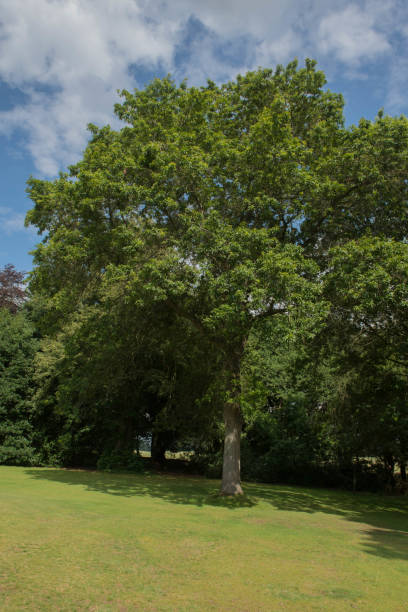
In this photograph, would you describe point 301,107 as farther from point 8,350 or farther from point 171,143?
point 8,350

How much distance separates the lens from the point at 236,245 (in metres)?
12.9

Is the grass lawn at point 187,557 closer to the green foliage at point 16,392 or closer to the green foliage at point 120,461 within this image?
the green foliage at point 16,392

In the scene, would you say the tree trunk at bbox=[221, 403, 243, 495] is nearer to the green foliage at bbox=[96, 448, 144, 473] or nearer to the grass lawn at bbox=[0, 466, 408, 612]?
the grass lawn at bbox=[0, 466, 408, 612]

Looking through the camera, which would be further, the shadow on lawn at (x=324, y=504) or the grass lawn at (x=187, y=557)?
the shadow on lawn at (x=324, y=504)

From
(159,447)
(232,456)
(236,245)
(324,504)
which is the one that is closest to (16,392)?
(159,447)

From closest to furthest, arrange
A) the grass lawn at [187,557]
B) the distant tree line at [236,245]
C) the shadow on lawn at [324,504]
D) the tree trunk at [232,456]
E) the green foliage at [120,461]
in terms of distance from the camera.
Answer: the grass lawn at [187,557] → the shadow on lawn at [324,504] → the distant tree line at [236,245] → the tree trunk at [232,456] → the green foliage at [120,461]

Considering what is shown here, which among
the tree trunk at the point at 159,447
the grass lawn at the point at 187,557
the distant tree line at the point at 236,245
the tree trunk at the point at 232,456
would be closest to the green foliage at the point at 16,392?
the distant tree line at the point at 236,245

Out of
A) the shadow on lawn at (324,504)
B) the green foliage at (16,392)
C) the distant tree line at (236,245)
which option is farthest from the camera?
the green foliage at (16,392)

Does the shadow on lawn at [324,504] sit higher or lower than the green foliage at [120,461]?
lower

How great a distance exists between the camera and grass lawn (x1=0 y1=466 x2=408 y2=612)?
17.0ft

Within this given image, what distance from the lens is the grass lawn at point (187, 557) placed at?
5.18m

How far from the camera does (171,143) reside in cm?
1506

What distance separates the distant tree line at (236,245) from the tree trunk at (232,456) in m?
A: 0.04

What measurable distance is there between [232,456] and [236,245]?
7.73 meters
